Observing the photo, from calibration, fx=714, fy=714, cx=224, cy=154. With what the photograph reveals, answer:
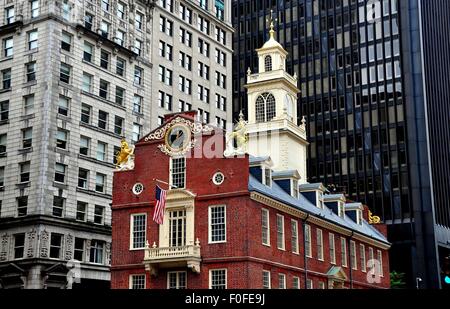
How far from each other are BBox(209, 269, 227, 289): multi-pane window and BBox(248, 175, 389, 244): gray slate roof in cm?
559

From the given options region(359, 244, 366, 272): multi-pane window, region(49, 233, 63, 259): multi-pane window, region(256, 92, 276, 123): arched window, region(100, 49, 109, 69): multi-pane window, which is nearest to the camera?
region(359, 244, 366, 272): multi-pane window

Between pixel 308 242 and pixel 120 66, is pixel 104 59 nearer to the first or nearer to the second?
pixel 120 66

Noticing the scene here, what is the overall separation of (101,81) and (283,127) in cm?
2226

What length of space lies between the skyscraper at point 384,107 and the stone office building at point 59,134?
42.9 meters

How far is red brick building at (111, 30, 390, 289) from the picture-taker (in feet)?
150

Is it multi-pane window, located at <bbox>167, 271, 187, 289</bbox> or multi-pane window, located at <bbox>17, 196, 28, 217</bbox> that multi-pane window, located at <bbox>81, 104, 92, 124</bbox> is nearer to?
multi-pane window, located at <bbox>17, 196, 28, 217</bbox>

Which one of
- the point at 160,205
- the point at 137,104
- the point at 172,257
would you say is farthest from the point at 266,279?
the point at 137,104

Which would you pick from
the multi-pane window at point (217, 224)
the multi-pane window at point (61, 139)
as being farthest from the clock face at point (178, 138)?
the multi-pane window at point (61, 139)

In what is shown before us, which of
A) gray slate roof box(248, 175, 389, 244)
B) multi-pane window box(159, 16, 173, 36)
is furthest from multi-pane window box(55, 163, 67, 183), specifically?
multi-pane window box(159, 16, 173, 36)

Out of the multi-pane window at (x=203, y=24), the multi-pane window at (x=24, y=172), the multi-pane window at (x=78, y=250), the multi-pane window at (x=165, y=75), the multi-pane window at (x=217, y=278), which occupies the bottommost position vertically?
the multi-pane window at (x=217, y=278)

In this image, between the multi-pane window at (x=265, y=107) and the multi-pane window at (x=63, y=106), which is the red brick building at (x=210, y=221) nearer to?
the multi-pane window at (x=265, y=107)

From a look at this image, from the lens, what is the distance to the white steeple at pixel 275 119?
6369 cm
